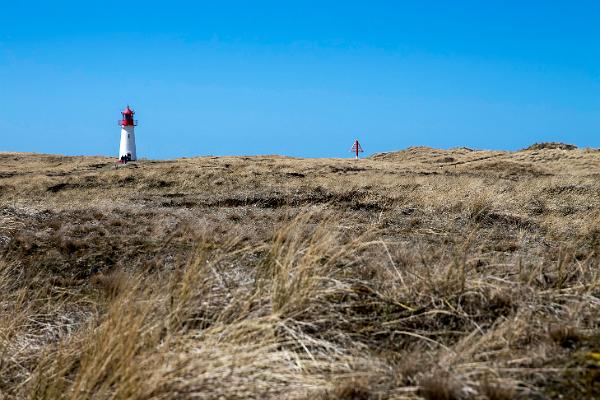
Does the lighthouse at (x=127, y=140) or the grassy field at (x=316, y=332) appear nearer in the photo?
the grassy field at (x=316, y=332)

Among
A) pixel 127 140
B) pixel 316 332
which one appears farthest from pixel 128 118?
pixel 316 332

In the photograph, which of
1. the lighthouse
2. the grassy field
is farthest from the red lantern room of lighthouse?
the grassy field

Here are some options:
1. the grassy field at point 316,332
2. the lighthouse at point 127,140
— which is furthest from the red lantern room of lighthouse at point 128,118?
the grassy field at point 316,332

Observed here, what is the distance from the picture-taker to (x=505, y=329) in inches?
116

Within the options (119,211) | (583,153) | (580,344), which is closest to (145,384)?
(580,344)

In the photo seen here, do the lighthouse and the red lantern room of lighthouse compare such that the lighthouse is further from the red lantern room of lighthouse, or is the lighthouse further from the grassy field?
the grassy field

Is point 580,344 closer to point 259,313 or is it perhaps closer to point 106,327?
point 259,313

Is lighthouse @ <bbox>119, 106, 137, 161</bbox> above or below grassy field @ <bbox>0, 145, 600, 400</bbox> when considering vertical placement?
above

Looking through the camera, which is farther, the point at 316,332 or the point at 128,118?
the point at 128,118

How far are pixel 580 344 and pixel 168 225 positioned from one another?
683 centimetres

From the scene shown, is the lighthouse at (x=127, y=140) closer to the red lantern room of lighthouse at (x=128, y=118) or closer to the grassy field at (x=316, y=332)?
the red lantern room of lighthouse at (x=128, y=118)

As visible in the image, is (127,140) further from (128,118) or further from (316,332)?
(316,332)

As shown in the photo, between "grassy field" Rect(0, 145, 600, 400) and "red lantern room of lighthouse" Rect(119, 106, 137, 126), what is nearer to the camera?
"grassy field" Rect(0, 145, 600, 400)

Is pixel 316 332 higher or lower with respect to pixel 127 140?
lower
